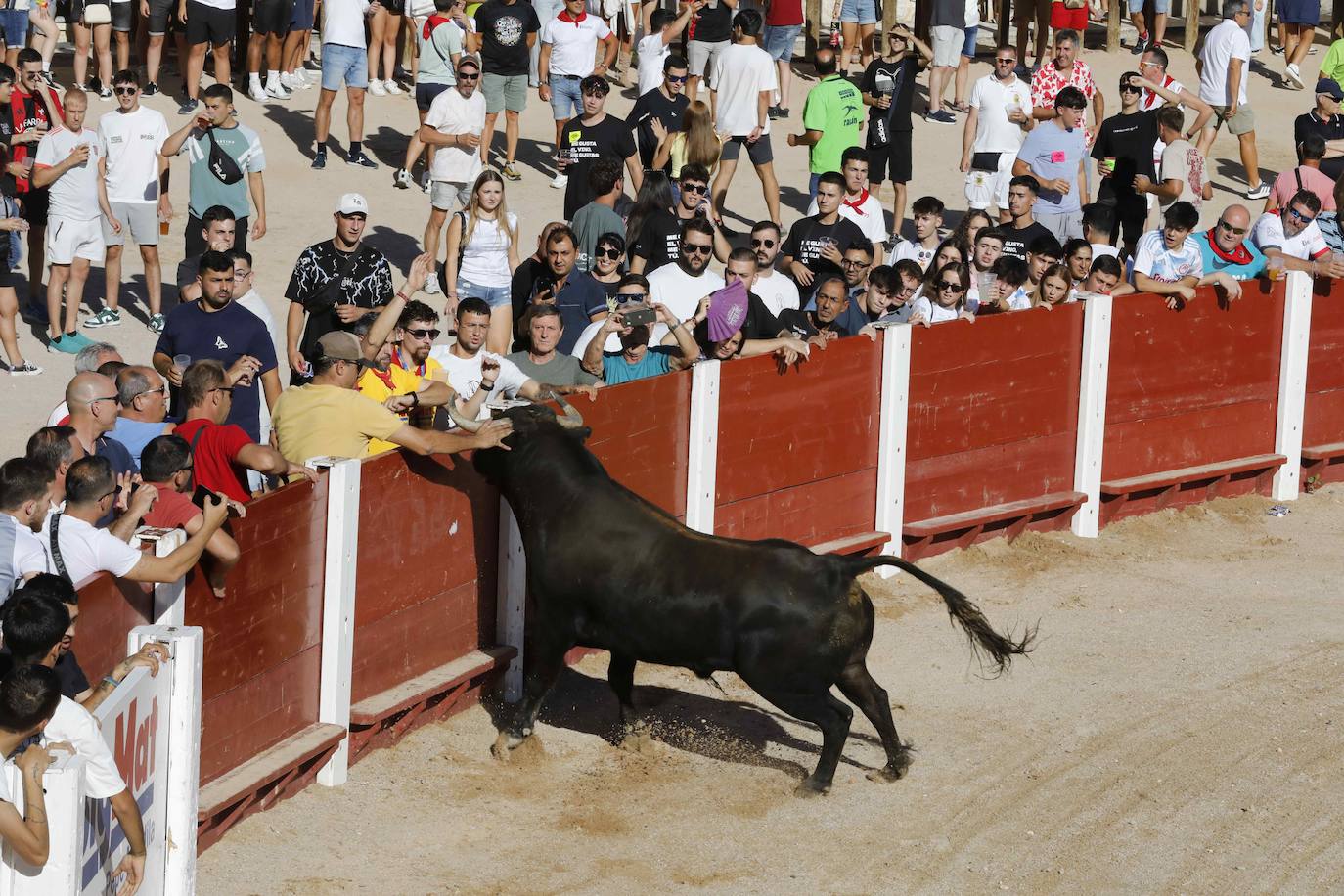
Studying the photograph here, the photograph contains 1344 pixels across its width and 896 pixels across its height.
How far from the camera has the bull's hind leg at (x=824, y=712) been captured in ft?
26.4

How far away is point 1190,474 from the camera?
12.8m

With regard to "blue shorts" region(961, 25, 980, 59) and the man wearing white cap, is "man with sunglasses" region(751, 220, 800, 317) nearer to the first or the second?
the man wearing white cap

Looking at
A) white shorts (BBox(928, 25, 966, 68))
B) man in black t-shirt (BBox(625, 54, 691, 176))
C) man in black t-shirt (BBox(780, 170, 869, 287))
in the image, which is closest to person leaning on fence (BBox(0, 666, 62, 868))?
man in black t-shirt (BBox(780, 170, 869, 287))

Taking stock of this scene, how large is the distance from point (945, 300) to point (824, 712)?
401 centimetres

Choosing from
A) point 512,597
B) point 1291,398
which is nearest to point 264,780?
point 512,597

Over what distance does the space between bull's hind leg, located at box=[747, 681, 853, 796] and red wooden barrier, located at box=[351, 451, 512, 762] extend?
165 centimetres

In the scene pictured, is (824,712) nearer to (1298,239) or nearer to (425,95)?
(1298,239)

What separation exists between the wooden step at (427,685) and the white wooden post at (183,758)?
151 cm

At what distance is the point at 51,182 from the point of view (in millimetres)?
12836

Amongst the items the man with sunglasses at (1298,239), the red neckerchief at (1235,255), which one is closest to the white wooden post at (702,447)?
the red neckerchief at (1235,255)

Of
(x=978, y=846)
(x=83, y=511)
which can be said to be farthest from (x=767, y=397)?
(x=83, y=511)

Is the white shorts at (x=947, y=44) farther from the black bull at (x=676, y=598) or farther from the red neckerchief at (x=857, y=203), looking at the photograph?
the black bull at (x=676, y=598)

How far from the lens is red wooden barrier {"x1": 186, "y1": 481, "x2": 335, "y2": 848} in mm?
7340

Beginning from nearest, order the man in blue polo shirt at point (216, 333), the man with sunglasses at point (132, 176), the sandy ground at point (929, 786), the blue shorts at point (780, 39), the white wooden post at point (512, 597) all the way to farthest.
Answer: the sandy ground at point (929, 786), the white wooden post at point (512, 597), the man in blue polo shirt at point (216, 333), the man with sunglasses at point (132, 176), the blue shorts at point (780, 39)
